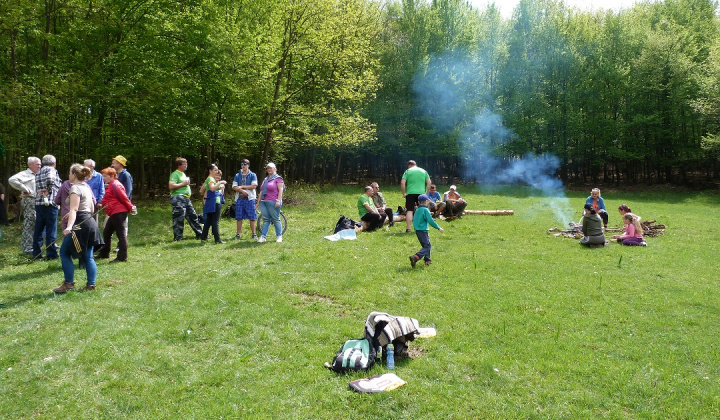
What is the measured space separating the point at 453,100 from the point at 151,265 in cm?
3000

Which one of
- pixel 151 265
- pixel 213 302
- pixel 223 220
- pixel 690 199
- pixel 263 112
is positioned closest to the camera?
pixel 213 302

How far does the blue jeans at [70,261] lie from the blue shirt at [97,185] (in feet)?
10.2

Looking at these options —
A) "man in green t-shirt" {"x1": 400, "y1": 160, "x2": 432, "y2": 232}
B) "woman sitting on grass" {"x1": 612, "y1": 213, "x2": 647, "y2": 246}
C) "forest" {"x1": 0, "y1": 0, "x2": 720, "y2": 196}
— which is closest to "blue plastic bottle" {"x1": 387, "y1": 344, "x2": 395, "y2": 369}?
"man in green t-shirt" {"x1": 400, "y1": 160, "x2": 432, "y2": 232}

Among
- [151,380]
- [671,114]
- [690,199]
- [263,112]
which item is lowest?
[151,380]

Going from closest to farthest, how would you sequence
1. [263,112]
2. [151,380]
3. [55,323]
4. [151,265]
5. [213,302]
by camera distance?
[151,380], [55,323], [213,302], [151,265], [263,112]

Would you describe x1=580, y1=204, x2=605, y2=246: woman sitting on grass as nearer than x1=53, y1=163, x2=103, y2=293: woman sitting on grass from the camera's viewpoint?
No

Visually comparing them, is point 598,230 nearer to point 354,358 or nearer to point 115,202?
point 354,358

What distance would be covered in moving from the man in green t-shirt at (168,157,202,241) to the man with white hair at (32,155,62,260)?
2.58m

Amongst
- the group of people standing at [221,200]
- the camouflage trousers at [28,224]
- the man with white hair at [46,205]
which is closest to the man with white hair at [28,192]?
the camouflage trousers at [28,224]

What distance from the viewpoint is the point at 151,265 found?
916 cm

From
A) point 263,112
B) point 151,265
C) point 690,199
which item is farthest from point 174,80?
point 690,199

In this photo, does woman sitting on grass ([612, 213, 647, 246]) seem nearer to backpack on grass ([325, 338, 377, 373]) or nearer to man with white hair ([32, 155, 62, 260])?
backpack on grass ([325, 338, 377, 373])

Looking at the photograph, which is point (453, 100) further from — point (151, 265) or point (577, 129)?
point (151, 265)

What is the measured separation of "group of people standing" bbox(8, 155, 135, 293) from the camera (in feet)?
22.9
